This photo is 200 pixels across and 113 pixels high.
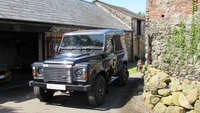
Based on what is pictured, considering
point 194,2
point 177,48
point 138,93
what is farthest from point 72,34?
point 194,2

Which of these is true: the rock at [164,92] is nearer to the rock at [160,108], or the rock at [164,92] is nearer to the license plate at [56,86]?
the rock at [160,108]

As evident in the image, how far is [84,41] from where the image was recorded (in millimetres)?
7254

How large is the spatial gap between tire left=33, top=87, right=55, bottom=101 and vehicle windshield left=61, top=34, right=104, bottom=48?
5.85ft

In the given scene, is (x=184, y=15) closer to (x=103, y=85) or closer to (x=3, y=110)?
(x=103, y=85)

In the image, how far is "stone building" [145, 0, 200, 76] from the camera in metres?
7.02

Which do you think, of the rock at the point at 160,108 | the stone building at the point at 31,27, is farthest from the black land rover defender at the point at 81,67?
the stone building at the point at 31,27

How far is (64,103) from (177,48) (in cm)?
432

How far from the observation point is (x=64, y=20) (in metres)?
12.2

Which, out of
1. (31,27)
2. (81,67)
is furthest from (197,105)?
(31,27)

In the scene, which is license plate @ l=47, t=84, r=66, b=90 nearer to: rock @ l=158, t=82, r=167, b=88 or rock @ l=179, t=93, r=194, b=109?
rock @ l=158, t=82, r=167, b=88

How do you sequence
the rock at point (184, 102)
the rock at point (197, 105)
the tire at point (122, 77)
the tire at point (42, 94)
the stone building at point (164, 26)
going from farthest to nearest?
the tire at point (122, 77), the stone building at point (164, 26), the tire at point (42, 94), the rock at point (184, 102), the rock at point (197, 105)

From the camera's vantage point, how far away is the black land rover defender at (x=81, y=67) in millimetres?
5664

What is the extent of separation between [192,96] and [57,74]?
3.65 m

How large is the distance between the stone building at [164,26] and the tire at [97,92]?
2466 mm
